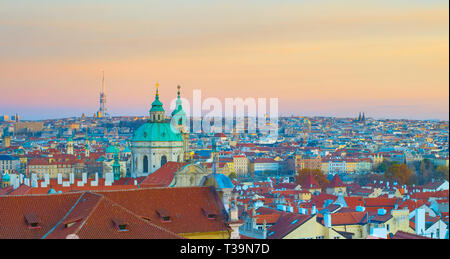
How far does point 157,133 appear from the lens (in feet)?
94.7

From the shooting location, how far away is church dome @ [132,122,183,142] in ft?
94.6

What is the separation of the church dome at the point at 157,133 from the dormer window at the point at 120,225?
2011cm

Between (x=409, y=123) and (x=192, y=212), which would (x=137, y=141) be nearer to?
(x=192, y=212)

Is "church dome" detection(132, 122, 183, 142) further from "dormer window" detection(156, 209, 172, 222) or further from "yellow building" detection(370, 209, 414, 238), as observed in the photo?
"dormer window" detection(156, 209, 172, 222)

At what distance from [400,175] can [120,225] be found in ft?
106

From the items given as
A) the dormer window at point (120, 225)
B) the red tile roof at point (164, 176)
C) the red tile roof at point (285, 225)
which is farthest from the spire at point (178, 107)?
the dormer window at point (120, 225)

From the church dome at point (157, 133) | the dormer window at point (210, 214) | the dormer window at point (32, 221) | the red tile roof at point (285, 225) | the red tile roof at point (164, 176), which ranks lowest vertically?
the red tile roof at point (285, 225)

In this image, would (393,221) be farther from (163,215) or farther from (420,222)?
(163,215)

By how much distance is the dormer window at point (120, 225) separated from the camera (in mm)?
8607

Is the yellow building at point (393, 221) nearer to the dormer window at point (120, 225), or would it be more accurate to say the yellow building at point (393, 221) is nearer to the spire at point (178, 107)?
the dormer window at point (120, 225)

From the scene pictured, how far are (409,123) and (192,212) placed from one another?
7495 cm

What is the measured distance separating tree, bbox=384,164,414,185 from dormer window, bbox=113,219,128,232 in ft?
102
